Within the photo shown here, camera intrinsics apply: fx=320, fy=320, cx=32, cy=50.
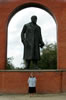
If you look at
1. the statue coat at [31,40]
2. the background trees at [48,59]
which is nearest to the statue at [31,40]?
the statue coat at [31,40]

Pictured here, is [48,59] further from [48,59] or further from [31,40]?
[31,40]

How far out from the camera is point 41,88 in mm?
14211

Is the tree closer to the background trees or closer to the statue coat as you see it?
the background trees

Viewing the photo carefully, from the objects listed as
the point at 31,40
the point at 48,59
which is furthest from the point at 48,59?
the point at 31,40

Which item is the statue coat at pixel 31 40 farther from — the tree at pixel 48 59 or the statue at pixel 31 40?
the tree at pixel 48 59

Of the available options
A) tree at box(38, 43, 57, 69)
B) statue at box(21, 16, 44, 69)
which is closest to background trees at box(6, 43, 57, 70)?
tree at box(38, 43, 57, 69)

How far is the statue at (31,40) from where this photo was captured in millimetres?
14867

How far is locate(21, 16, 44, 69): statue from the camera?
14.9 metres

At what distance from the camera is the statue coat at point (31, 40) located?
14.9m

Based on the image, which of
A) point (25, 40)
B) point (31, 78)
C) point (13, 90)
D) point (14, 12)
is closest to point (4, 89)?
point (13, 90)

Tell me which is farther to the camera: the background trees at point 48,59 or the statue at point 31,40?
the background trees at point 48,59

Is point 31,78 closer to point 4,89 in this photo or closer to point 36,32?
point 4,89

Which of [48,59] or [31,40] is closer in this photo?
[31,40]

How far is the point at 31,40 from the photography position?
591 inches
